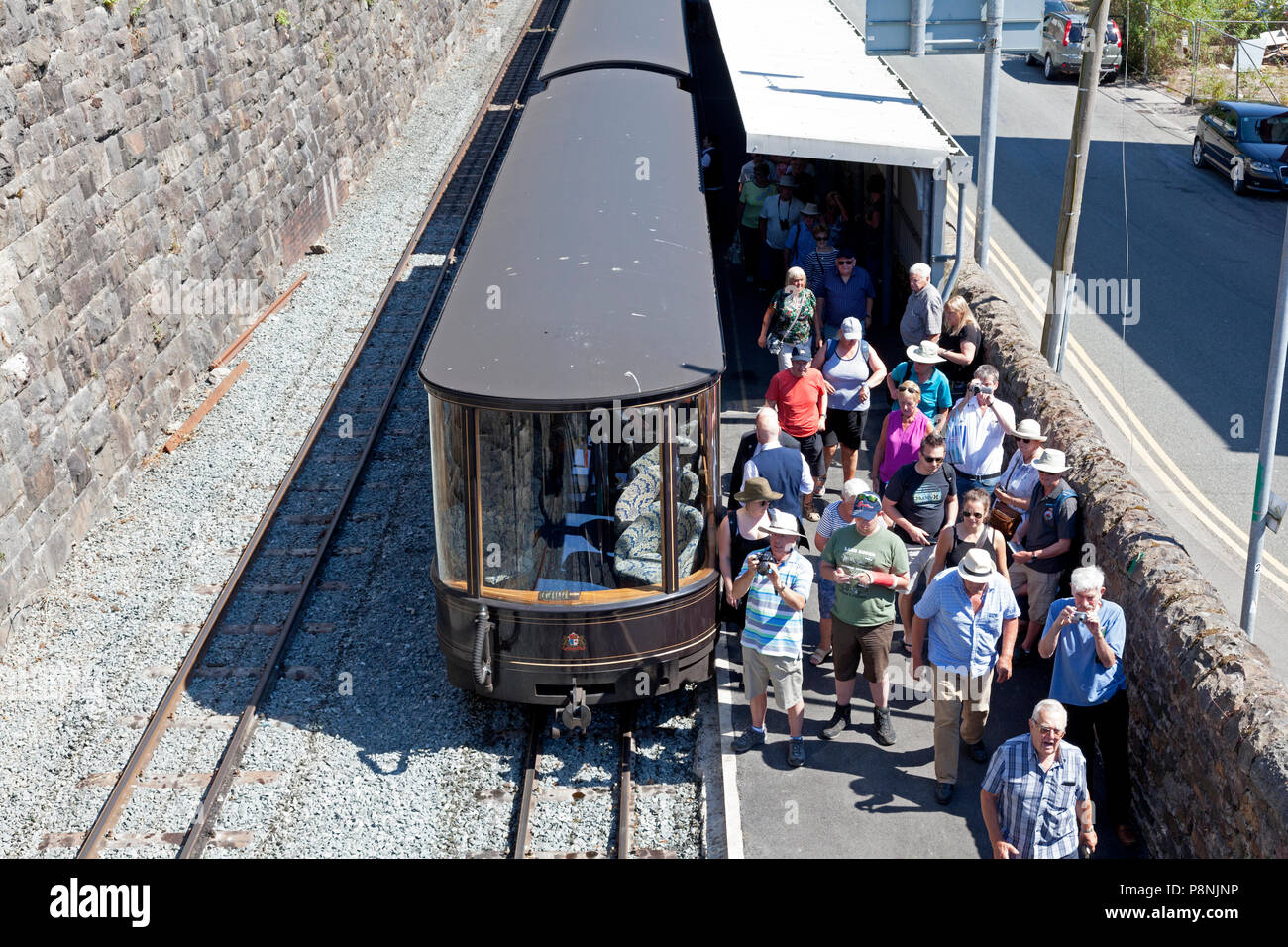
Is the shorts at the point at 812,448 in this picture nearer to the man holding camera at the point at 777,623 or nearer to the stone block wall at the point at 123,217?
the man holding camera at the point at 777,623

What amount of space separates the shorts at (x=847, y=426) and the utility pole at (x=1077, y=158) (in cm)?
257

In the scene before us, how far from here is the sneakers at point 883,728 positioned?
809 cm

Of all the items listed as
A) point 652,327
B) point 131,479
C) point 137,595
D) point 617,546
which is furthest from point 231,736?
point 131,479

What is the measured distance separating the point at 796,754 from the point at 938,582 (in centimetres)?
147

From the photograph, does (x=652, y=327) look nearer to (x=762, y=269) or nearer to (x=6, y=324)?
(x=6, y=324)

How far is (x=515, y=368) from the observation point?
24.5 ft

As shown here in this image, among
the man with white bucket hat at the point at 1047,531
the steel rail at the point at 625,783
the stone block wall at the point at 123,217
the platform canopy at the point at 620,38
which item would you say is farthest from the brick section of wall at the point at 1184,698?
the stone block wall at the point at 123,217

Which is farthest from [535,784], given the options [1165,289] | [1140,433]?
[1165,289]

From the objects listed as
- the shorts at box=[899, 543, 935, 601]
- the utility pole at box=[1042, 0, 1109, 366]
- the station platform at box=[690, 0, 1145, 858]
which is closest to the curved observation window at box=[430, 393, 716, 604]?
the station platform at box=[690, 0, 1145, 858]

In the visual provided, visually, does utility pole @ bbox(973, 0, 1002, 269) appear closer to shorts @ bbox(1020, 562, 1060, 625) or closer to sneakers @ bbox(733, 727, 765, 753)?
shorts @ bbox(1020, 562, 1060, 625)

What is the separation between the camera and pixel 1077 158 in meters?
11.6

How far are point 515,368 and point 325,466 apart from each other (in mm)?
5420

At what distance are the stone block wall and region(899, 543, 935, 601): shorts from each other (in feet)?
22.7

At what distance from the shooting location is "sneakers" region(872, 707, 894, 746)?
809cm
